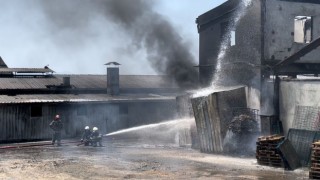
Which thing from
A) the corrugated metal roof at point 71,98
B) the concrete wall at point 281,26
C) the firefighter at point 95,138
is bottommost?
the firefighter at point 95,138

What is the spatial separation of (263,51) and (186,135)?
640cm

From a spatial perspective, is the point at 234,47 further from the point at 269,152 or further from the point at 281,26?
the point at 269,152

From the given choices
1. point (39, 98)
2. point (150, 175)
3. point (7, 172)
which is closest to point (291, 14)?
point (150, 175)

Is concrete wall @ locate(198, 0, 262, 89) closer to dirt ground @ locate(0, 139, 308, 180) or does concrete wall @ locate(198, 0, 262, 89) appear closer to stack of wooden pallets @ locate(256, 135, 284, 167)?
stack of wooden pallets @ locate(256, 135, 284, 167)

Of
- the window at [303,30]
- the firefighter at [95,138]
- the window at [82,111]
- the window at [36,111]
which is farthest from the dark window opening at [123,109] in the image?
the window at [303,30]

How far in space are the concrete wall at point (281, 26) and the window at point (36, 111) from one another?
1684 cm

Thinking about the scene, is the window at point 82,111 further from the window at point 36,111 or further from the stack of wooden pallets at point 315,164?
the stack of wooden pallets at point 315,164

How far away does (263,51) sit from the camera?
19.2 metres

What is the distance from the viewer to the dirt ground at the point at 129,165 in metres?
12.9

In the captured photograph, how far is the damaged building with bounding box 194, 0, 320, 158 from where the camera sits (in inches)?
651

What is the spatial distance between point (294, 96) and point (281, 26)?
15.5 feet

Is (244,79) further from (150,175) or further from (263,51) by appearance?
(150,175)

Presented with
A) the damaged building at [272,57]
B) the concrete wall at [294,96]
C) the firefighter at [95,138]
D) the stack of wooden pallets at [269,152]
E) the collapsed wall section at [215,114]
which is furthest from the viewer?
the firefighter at [95,138]

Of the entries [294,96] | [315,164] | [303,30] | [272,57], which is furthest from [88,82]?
[315,164]
